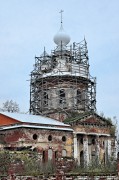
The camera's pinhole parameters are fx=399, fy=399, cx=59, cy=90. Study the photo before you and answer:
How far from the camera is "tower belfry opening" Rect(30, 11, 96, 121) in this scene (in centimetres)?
4053

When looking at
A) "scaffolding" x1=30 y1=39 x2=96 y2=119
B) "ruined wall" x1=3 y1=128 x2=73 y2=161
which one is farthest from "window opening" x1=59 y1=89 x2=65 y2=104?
"ruined wall" x1=3 y1=128 x2=73 y2=161

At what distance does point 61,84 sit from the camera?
1606 inches

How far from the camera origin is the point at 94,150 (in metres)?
38.4

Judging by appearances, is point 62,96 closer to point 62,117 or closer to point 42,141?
point 62,117

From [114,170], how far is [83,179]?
1.90m

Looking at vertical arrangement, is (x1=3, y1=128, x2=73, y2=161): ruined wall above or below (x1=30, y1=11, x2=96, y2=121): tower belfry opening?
below

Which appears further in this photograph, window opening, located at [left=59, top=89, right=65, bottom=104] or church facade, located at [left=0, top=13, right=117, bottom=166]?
window opening, located at [left=59, top=89, right=65, bottom=104]

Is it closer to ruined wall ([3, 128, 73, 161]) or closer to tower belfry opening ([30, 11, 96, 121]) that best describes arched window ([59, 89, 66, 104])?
tower belfry opening ([30, 11, 96, 121])

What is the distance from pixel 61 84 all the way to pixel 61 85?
10 centimetres

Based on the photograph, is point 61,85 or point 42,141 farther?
point 61,85

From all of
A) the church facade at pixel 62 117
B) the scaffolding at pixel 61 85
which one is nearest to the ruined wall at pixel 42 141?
the church facade at pixel 62 117

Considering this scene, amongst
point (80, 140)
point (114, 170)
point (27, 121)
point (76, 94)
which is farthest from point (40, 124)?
point (114, 170)

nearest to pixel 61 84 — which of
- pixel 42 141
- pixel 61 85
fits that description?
pixel 61 85

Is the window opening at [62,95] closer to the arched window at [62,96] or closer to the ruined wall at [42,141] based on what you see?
the arched window at [62,96]
